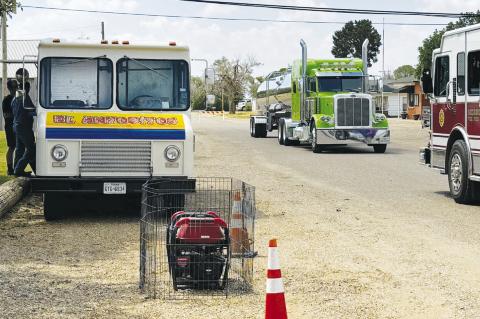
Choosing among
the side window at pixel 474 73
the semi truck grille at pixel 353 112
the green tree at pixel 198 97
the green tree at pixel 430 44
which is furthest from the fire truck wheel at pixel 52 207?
the green tree at pixel 430 44

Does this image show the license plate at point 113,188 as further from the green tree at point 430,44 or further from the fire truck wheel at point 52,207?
the green tree at point 430,44

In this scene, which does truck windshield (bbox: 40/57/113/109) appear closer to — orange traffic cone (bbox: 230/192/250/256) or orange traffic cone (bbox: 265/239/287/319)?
orange traffic cone (bbox: 230/192/250/256)

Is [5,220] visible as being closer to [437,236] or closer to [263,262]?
[263,262]

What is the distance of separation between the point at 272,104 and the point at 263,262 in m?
29.9

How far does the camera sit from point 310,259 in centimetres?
984

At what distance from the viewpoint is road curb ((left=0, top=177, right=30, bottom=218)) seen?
13.6m

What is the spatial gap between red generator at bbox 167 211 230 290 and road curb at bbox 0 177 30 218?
599cm

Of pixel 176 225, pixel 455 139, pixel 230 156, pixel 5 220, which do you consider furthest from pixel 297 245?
pixel 230 156

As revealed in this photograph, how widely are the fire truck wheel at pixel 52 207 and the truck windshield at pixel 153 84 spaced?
69.3 inches

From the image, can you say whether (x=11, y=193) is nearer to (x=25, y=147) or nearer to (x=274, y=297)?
(x=25, y=147)

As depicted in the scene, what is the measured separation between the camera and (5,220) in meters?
13.2

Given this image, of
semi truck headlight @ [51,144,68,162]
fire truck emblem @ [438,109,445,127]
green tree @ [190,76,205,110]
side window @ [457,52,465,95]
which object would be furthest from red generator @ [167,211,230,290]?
fire truck emblem @ [438,109,445,127]

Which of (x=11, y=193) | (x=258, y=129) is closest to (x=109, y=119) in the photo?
(x=11, y=193)

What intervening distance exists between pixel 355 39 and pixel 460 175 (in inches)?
4380
